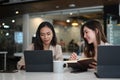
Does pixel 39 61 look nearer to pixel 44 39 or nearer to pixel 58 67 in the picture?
pixel 58 67

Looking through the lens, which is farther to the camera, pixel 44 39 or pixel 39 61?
pixel 44 39

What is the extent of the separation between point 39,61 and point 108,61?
0.58 metres

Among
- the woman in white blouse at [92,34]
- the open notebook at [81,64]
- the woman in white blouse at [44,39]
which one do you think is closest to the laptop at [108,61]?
the open notebook at [81,64]

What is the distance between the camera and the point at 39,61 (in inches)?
79.0

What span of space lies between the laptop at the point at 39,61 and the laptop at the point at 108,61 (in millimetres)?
457

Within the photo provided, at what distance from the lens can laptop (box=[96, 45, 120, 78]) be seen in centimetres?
165

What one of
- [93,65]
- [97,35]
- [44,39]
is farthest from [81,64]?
[44,39]

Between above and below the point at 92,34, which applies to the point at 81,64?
below

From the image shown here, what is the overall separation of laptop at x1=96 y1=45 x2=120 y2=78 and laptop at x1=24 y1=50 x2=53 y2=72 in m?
0.46

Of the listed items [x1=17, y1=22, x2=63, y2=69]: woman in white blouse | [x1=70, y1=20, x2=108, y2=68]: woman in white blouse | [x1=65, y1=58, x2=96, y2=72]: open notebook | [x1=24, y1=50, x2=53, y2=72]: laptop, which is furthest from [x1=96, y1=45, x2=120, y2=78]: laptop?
[x1=17, y1=22, x2=63, y2=69]: woman in white blouse

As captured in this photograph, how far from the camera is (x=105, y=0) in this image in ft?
22.0

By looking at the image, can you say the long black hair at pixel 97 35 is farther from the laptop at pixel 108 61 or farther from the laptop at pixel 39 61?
the laptop at pixel 108 61

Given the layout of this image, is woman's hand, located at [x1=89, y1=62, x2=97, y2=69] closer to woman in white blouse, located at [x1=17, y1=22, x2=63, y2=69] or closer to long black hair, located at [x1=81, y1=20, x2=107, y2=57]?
long black hair, located at [x1=81, y1=20, x2=107, y2=57]

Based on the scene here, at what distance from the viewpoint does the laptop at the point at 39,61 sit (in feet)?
6.50
